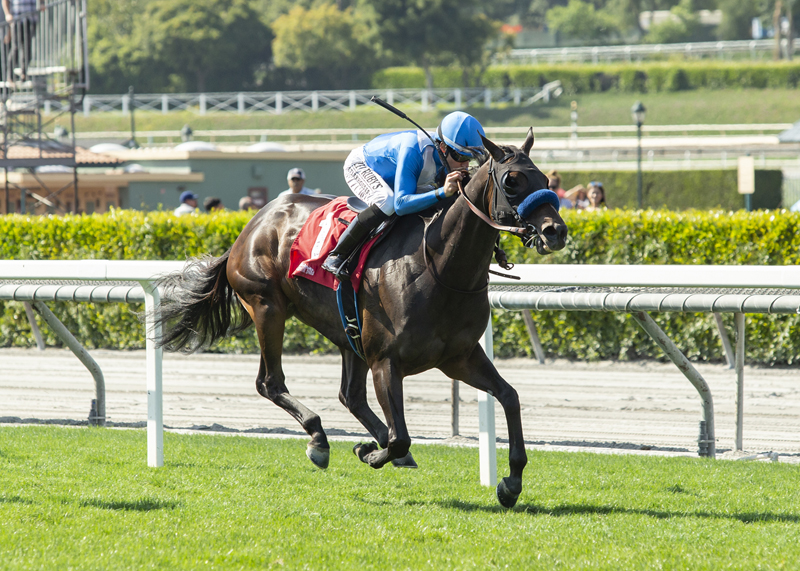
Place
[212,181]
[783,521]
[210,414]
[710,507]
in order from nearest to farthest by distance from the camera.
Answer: [783,521]
[710,507]
[210,414]
[212,181]

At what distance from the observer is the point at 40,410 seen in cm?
702

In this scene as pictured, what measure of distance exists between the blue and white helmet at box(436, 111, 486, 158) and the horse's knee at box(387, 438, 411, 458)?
4.00 feet

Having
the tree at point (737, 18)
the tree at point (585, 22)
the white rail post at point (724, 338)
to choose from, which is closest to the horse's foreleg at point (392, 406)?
the white rail post at point (724, 338)

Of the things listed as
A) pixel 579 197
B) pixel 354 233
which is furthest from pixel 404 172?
pixel 579 197

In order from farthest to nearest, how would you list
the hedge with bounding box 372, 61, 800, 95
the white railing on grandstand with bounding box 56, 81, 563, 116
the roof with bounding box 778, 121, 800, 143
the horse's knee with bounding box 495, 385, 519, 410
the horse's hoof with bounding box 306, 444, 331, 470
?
the hedge with bounding box 372, 61, 800, 95, the white railing on grandstand with bounding box 56, 81, 563, 116, the roof with bounding box 778, 121, 800, 143, the horse's hoof with bounding box 306, 444, 331, 470, the horse's knee with bounding box 495, 385, 519, 410

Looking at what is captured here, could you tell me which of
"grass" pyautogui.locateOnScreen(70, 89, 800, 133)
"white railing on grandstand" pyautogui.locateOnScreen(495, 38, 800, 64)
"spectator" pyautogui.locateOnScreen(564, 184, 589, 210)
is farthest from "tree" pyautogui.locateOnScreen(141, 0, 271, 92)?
"spectator" pyautogui.locateOnScreen(564, 184, 589, 210)

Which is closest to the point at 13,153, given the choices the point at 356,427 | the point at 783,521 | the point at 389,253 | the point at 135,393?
the point at 135,393

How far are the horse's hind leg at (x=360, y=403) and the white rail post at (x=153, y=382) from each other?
930 mm

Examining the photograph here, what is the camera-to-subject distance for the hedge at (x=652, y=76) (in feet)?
166

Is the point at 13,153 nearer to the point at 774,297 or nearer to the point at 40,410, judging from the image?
the point at 40,410

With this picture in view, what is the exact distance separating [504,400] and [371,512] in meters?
0.72

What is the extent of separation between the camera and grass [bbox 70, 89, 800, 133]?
44.1 m

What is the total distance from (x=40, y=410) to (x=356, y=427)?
2.34 metres

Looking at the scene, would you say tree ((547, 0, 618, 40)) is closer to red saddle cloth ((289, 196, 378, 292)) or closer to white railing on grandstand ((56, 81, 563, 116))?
white railing on grandstand ((56, 81, 563, 116))
